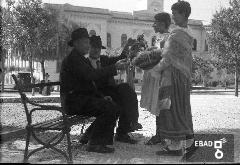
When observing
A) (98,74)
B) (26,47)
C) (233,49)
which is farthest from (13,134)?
(26,47)

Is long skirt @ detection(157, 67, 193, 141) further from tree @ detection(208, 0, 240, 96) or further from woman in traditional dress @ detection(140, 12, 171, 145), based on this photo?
tree @ detection(208, 0, 240, 96)

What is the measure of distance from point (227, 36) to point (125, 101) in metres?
16.6

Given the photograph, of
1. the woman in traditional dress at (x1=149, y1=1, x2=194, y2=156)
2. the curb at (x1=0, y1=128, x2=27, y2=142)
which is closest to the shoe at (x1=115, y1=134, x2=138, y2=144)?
the woman in traditional dress at (x1=149, y1=1, x2=194, y2=156)

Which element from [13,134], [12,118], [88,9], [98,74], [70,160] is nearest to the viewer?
[70,160]

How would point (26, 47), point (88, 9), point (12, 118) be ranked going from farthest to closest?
point (88, 9), point (26, 47), point (12, 118)

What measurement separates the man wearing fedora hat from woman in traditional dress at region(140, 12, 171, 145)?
1.69ft

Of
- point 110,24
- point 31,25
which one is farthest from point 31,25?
point 110,24

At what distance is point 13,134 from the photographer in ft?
22.7

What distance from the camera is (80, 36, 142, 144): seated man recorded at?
624 cm

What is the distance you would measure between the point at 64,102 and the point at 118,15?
49.5m

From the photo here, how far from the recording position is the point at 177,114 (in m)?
5.46

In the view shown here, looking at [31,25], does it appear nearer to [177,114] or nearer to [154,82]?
[154,82]

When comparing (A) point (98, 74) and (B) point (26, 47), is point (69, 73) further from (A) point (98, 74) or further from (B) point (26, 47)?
(B) point (26, 47)

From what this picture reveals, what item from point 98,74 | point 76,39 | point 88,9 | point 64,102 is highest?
point 88,9
